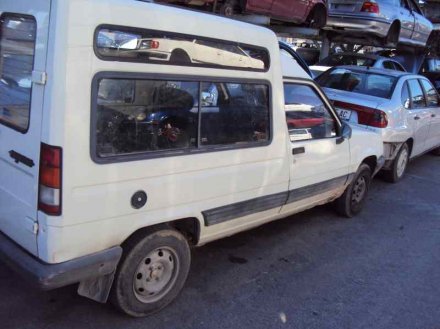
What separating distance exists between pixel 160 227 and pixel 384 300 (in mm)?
1827

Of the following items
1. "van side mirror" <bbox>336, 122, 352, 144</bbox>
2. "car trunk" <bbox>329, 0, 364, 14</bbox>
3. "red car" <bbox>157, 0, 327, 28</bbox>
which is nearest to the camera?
"van side mirror" <bbox>336, 122, 352, 144</bbox>

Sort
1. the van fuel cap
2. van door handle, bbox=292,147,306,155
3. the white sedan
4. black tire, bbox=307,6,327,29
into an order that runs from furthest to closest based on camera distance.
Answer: black tire, bbox=307,6,327,29 < the white sedan < van door handle, bbox=292,147,306,155 < the van fuel cap

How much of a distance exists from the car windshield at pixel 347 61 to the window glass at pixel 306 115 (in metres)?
6.47

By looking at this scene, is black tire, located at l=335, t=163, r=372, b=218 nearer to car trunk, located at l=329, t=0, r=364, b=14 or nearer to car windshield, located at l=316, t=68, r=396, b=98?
car windshield, located at l=316, t=68, r=396, b=98

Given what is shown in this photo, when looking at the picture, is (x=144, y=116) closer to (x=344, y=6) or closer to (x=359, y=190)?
(x=359, y=190)

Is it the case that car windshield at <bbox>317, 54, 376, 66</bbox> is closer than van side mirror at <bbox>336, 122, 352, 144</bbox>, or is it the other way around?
van side mirror at <bbox>336, 122, 352, 144</bbox>

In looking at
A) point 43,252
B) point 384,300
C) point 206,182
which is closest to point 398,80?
point 384,300

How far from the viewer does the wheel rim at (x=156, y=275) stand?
3170mm

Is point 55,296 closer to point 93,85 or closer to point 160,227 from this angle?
point 160,227

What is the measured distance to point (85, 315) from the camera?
10.6 ft

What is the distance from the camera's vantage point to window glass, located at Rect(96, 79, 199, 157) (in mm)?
2758

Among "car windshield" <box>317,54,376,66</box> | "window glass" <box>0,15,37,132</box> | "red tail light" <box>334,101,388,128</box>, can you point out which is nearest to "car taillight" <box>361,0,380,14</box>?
"car windshield" <box>317,54,376,66</box>

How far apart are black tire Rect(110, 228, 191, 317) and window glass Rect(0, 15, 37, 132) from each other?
0.99 metres

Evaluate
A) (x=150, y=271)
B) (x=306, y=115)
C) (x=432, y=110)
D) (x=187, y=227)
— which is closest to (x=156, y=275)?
(x=150, y=271)
